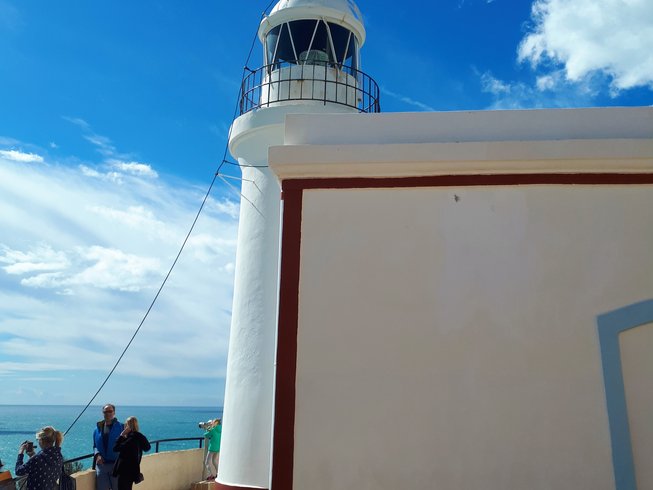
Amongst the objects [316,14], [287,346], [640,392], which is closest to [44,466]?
[287,346]

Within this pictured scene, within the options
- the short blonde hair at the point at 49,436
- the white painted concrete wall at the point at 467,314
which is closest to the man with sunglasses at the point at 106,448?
the short blonde hair at the point at 49,436

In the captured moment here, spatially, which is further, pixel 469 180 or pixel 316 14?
pixel 316 14

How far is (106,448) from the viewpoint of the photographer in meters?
6.95

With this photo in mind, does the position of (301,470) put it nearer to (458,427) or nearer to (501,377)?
(458,427)

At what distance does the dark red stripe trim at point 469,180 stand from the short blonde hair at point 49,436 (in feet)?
10.9

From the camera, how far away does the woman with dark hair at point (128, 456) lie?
6801 millimetres

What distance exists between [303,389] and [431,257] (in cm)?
143

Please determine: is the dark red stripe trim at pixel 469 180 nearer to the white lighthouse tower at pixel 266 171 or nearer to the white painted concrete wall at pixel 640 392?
the white painted concrete wall at pixel 640 392

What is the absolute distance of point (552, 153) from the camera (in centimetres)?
491

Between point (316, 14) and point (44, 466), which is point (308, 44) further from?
point (44, 466)

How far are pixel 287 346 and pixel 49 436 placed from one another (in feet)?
9.09

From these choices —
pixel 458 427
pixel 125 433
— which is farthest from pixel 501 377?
pixel 125 433

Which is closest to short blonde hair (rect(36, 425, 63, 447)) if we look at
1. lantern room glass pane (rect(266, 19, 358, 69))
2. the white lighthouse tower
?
the white lighthouse tower

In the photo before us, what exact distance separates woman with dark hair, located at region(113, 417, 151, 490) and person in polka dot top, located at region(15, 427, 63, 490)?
0.89 meters
